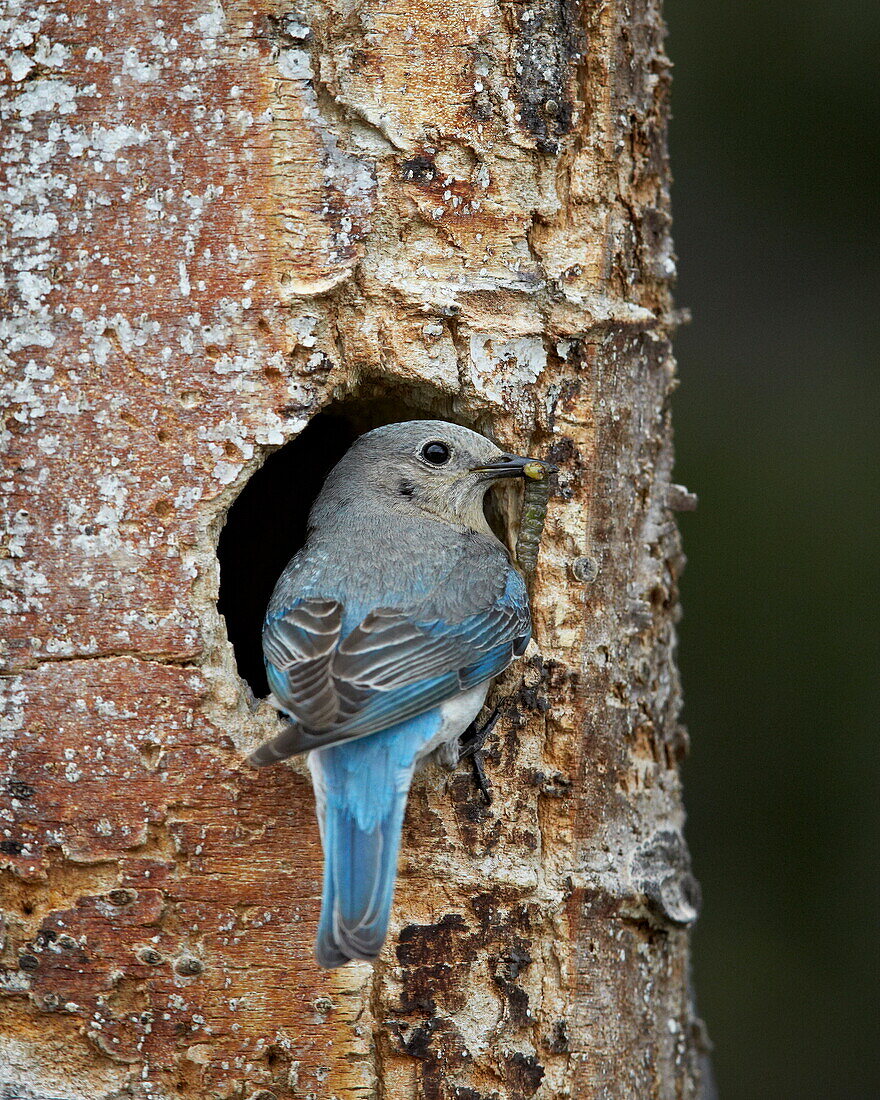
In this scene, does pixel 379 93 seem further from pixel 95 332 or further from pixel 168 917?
pixel 168 917

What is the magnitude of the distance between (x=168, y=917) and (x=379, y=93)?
202 cm

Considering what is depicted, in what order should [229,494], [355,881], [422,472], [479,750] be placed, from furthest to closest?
[422,472] → [479,750] → [229,494] → [355,881]

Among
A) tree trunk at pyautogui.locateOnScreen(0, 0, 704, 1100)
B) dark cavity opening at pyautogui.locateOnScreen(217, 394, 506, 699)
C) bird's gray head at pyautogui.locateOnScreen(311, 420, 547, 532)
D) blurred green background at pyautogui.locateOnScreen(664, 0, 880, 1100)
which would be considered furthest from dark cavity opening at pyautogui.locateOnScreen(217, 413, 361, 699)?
blurred green background at pyautogui.locateOnScreen(664, 0, 880, 1100)

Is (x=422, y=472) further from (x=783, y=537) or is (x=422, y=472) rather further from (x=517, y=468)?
(x=783, y=537)

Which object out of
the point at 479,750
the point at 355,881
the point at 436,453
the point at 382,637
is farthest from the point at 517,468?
the point at 355,881

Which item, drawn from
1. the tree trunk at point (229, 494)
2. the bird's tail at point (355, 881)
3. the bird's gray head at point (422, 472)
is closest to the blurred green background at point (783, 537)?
the bird's gray head at point (422, 472)

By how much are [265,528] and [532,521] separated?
1.72 metres

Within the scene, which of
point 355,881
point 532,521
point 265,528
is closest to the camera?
point 355,881

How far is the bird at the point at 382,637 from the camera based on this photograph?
11.0ft

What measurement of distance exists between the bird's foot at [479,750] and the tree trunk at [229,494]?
4 centimetres

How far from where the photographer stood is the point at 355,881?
331 centimetres

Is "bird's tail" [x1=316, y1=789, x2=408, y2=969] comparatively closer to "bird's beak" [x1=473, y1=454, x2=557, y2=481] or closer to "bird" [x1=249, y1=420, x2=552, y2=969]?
"bird" [x1=249, y1=420, x2=552, y2=969]

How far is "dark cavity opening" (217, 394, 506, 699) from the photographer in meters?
5.26

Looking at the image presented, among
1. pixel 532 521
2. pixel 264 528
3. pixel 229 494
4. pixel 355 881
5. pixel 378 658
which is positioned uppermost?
pixel 229 494
